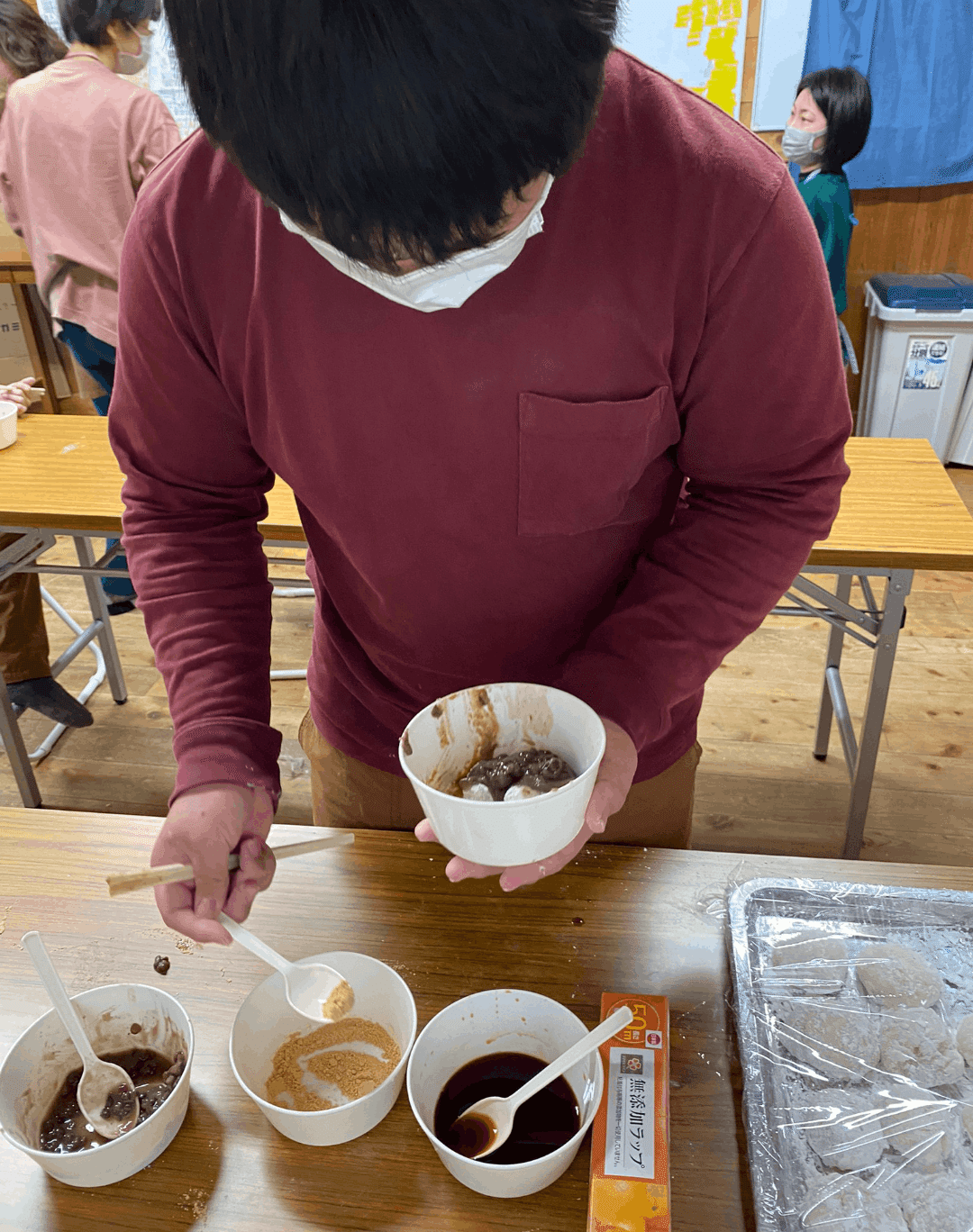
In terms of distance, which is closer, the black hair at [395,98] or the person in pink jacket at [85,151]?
the black hair at [395,98]

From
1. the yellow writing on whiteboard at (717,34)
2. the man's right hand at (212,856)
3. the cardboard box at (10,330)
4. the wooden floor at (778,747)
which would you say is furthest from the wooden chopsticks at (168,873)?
the cardboard box at (10,330)

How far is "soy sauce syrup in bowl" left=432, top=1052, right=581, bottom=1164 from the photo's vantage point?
2.30 ft

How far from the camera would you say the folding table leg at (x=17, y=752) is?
7.36ft

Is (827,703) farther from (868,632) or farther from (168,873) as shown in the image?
(168,873)

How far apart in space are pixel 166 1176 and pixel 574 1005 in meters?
0.37

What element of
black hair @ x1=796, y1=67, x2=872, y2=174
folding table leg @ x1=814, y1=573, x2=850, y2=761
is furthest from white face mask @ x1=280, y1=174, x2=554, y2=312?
black hair @ x1=796, y1=67, x2=872, y2=174

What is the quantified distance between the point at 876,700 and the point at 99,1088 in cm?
168

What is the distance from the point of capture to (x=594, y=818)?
0.75m

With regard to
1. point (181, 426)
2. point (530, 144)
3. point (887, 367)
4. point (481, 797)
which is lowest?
point (887, 367)

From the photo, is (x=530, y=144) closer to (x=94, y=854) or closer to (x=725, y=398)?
(x=725, y=398)

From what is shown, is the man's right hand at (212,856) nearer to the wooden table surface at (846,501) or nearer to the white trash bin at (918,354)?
the wooden table surface at (846,501)

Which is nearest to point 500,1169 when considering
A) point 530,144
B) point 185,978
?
point 185,978

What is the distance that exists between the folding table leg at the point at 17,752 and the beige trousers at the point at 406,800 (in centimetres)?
138

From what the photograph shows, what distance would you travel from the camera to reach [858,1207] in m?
0.67
